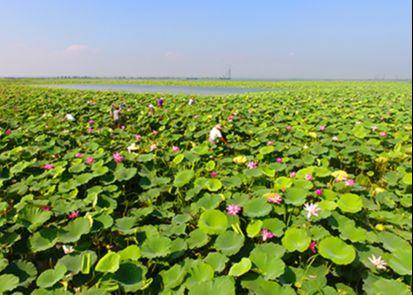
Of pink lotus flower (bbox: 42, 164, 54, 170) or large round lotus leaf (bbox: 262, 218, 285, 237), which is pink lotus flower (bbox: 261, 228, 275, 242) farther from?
pink lotus flower (bbox: 42, 164, 54, 170)

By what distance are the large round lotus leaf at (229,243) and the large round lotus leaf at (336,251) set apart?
0.41 meters

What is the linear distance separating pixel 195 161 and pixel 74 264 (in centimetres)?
175

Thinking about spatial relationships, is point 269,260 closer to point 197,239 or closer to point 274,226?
point 274,226

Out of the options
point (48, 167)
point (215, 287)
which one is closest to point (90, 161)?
point (48, 167)

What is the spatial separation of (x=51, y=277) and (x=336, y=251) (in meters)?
1.40

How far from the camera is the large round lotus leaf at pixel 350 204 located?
185cm

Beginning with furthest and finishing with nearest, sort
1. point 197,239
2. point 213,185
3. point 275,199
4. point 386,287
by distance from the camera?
point 213,185
point 275,199
point 197,239
point 386,287

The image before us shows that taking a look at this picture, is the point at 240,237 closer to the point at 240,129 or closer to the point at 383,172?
the point at 383,172

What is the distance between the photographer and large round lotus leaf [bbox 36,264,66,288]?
1.39m

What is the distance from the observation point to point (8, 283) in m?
1.39

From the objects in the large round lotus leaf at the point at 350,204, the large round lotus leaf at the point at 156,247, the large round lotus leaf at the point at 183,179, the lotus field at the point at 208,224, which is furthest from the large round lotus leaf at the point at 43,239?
the large round lotus leaf at the point at 350,204

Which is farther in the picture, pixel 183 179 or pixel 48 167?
pixel 48 167

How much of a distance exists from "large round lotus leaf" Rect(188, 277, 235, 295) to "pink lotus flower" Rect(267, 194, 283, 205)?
2.68ft

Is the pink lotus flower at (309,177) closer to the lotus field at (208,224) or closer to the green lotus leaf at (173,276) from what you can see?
the lotus field at (208,224)
